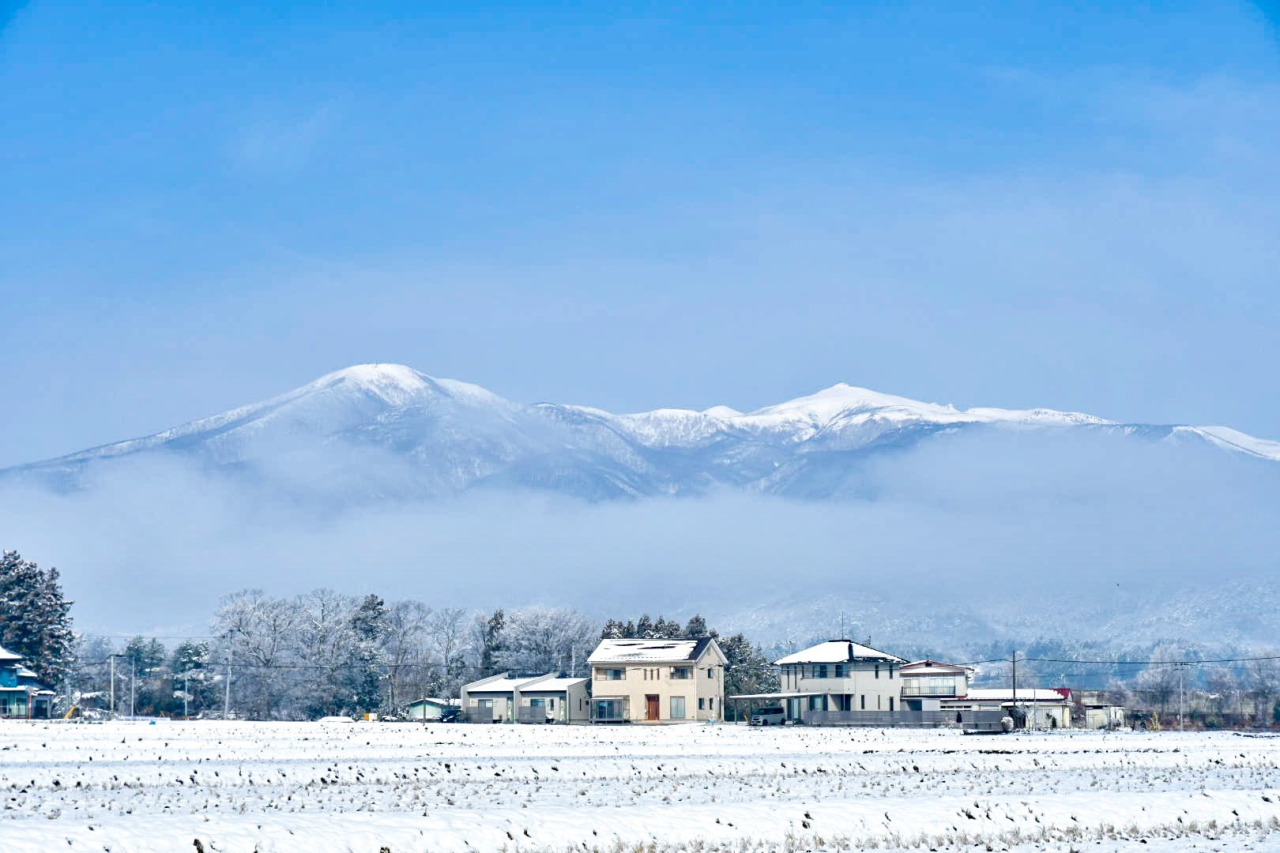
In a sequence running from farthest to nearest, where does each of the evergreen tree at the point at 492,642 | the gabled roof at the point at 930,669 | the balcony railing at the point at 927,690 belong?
the evergreen tree at the point at 492,642
the gabled roof at the point at 930,669
the balcony railing at the point at 927,690

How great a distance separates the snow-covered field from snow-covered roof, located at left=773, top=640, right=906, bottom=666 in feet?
206

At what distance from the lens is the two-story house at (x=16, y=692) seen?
369ft

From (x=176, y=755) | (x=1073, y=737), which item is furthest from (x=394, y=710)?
(x=176, y=755)

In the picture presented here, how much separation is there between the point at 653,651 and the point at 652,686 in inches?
147

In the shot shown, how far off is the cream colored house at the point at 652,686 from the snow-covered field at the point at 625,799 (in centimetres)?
6257

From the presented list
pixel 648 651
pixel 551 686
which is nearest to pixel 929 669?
pixel 648 651

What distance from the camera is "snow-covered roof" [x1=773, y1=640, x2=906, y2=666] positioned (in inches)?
4695

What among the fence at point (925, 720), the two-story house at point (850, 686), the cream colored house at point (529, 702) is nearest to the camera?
the fence at point (925, 720)

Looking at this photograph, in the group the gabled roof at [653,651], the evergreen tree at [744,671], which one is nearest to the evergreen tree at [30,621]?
the gabled roof at [653,651]

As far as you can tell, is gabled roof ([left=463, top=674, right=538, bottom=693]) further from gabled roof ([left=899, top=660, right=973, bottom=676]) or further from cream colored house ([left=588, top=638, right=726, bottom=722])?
gabled roof ([left=899, top=660, right=973, bottom=676])

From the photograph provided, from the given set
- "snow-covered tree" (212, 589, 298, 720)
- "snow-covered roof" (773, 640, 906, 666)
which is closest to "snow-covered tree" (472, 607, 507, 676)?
"snow-covered tree" (212, 589, 298, 720)

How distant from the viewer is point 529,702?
121 meters

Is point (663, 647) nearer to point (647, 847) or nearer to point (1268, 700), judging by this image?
point (1268, 700)

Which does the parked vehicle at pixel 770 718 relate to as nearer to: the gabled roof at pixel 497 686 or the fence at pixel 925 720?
the fence at pixel 925 720
